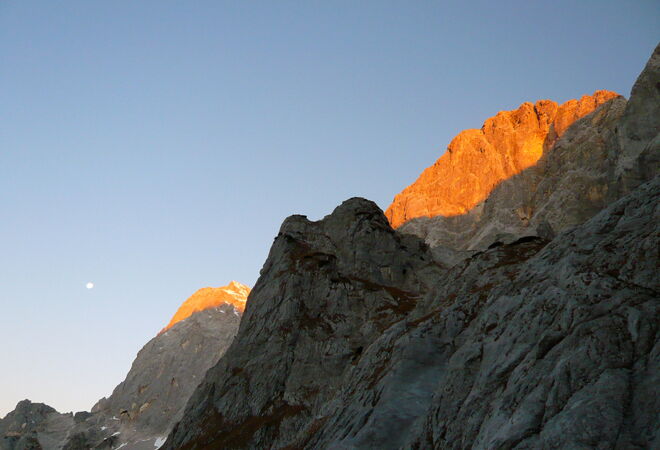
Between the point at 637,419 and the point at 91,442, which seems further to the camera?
the point at 91,442

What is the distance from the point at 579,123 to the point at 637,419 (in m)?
126

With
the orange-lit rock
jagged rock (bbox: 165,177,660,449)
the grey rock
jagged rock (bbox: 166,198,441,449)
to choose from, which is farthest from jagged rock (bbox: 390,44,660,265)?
the grey rock

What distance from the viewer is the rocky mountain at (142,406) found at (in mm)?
161375

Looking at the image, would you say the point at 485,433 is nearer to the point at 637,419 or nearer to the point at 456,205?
the point at 637,419

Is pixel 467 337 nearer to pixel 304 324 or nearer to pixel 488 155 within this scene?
pixel 304 324

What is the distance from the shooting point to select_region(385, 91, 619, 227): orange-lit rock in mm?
143000

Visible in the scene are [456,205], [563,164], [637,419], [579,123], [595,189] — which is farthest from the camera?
[456,205]

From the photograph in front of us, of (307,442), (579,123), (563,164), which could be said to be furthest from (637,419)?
(579,123)

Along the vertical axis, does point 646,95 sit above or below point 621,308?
above

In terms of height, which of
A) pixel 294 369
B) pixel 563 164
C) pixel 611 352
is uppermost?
pixel 563 164

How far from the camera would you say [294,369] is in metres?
80.8

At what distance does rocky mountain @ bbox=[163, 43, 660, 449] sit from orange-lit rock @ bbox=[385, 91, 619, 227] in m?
32.0

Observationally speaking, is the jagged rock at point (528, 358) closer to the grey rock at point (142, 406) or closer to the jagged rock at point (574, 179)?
the jagged rock at point (574, 179)

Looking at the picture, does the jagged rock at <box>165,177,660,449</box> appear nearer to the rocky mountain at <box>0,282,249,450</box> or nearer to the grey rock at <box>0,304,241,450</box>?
the grey rock at <box>0,304,241,450</box>
